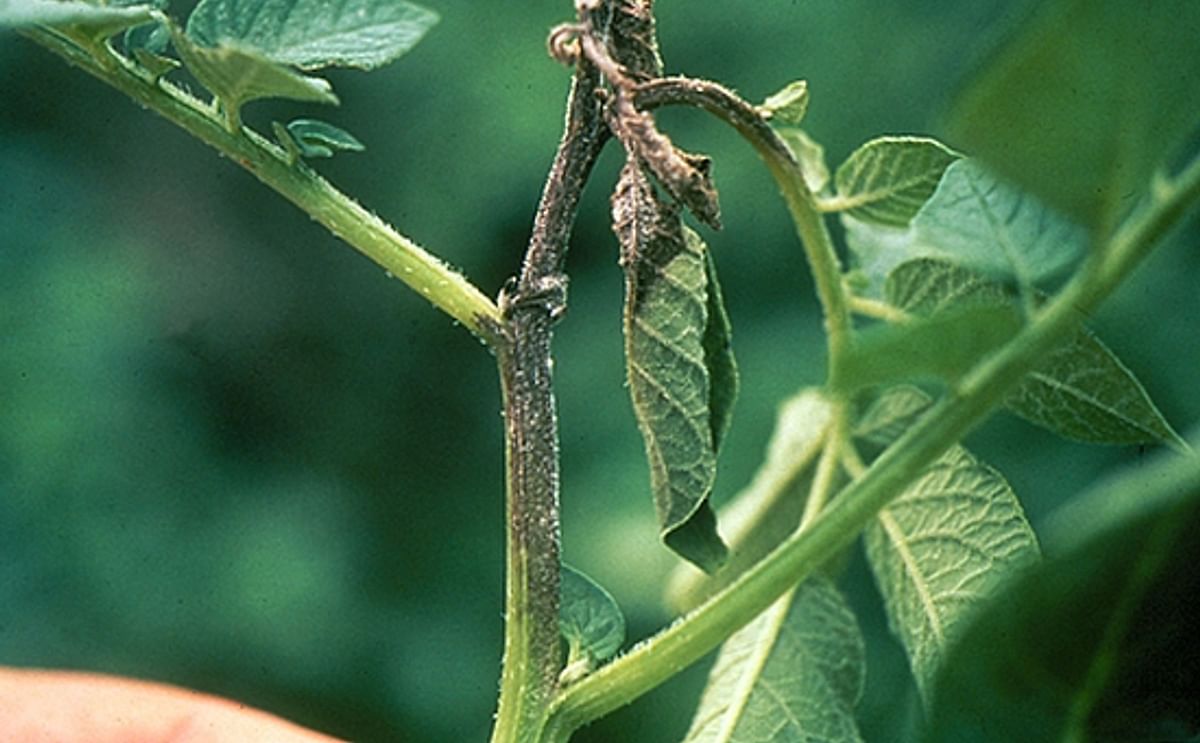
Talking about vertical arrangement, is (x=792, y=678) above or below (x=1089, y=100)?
below

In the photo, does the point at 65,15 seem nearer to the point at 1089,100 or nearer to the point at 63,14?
the point at 63,14

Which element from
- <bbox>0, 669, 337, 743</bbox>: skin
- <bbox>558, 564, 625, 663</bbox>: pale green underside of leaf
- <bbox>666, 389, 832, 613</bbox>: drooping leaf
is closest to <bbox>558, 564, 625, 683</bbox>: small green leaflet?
<bbox>558, 564, 625, 663</bbox>: pale green underside of leaf

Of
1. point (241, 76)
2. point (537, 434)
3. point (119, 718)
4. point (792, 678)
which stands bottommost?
point (119, 718)

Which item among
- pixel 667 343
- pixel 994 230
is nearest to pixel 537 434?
pixel 667 343

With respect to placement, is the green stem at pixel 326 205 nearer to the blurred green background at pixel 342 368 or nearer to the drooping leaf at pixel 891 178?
the drooping leaf at pixel 891 178

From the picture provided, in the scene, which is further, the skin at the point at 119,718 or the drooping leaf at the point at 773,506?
the skin at the point at 119,718

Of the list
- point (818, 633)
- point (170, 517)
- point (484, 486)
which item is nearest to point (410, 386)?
point (484, 486)

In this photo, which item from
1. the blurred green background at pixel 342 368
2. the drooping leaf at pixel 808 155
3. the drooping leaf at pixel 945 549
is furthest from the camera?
the blurred green background at pixel 342 368

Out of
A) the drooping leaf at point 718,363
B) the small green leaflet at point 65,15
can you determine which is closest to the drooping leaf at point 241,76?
the small green leaflet at point 65,15
